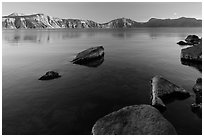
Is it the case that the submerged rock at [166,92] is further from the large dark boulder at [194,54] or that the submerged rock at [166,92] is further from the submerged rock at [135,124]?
the large dark boulder at [194,54]

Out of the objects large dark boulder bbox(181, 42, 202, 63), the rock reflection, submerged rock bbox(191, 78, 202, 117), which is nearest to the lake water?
submerged rock bbox(191, 78, 202, 117)

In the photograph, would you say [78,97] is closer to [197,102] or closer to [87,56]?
[197,102]

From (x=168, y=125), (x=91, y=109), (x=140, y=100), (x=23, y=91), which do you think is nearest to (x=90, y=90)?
(x=91, y=109)

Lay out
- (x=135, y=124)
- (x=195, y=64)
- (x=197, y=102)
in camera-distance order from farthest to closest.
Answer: (x=195, y=64) → (x=197, y=102) → (x=135, y=124)

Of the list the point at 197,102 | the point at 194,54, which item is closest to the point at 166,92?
the point at 197,102

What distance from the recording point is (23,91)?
77.3 ft

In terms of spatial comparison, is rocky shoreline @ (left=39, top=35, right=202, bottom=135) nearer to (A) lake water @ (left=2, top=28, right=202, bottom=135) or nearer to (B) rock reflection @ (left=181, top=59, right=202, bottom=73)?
(A) lake water @ (left=2, top=28, right=202, bottom=135)

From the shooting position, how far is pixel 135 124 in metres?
13.9

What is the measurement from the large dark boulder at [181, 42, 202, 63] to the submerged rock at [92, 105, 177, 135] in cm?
3155

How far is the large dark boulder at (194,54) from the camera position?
39.8m

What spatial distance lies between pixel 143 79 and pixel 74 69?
14.4 metres

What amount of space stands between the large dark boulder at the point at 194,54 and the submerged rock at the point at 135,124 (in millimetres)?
31547

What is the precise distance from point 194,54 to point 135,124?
34847 millimetres

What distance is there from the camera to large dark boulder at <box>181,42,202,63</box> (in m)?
39.8
